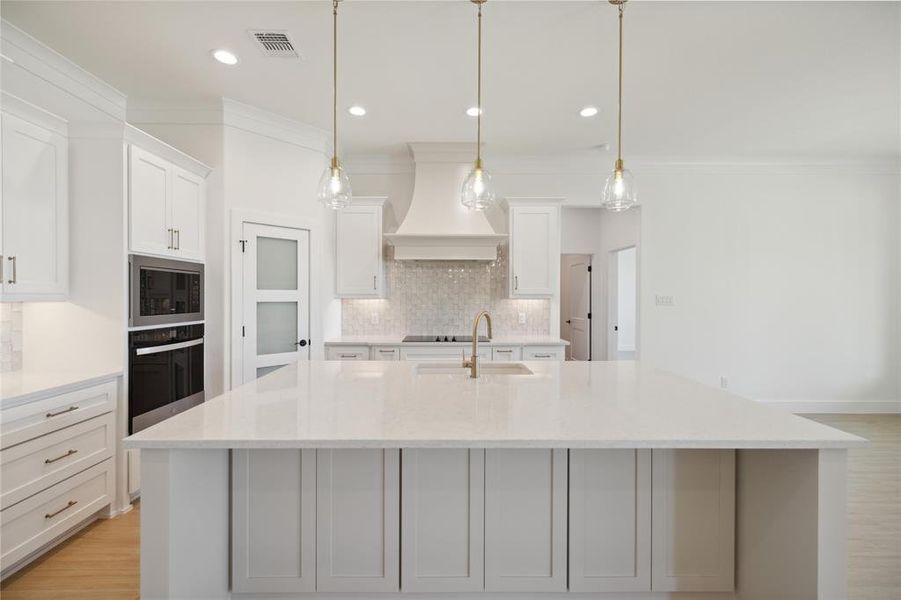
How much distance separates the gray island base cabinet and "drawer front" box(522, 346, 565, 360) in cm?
255

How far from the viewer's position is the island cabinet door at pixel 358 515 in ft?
5.68

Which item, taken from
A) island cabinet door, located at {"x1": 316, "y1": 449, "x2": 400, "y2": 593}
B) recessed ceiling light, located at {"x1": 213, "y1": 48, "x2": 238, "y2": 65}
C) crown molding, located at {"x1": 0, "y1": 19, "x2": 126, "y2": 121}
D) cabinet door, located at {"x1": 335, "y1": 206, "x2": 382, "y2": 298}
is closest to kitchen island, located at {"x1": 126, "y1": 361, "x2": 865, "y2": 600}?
island cabinet door, located at {"x1": 316, "y1": 449, "x2": 400, "y2": 593}

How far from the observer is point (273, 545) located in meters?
1.73

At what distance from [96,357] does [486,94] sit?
10.4 feet

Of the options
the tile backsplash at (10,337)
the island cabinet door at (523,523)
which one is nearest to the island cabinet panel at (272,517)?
the island cabinet door at (523,523)

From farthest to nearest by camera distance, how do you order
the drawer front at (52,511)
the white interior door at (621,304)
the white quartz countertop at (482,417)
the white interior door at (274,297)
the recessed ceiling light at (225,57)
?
the white interior door at (621,304) → the white interior door at (274,297) → the recessed ceiling light at (225,57) → the drawer front at (52,511) → the white quartz countertop at (482,417)

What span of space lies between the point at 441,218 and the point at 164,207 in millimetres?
2386

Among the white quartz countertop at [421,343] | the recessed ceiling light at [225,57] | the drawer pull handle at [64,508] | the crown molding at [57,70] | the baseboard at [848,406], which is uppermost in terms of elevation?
the recessed ceiling light at [225,57]

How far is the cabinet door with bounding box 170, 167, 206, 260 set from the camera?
3.08 m

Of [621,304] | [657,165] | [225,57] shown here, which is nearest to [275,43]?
[225,57]

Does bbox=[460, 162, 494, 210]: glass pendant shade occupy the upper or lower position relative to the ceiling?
lower

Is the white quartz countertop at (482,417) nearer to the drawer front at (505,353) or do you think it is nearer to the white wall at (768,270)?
the drawer front at (505,353)

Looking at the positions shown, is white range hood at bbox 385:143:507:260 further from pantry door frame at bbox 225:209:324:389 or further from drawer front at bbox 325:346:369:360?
pantry door frame at bbox 225:209:324:389

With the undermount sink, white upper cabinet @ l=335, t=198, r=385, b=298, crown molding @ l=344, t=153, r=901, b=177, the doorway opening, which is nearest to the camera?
the undermount sink
